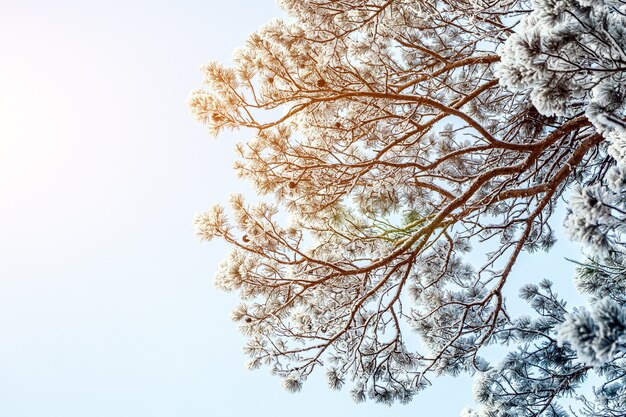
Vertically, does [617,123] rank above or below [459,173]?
below

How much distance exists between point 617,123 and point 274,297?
2.65 metres

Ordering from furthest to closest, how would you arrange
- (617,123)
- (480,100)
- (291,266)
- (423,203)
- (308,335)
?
(480,100), (423,203), (291,266), (308,335), (617,123)

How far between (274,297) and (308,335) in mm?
412

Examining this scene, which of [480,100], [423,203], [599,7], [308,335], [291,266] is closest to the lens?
[599,7]

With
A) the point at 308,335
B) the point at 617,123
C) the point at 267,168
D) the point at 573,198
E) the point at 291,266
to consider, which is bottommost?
the point at 573,198

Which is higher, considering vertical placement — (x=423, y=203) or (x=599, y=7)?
(x=423, y=203)

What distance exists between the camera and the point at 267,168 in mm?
3252

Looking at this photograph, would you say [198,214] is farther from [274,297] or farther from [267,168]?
[274,297]

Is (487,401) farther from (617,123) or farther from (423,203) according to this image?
(617,123)

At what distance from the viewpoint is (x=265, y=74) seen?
3342mm

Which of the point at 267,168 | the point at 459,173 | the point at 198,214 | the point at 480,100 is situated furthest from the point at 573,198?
the point at 480,100

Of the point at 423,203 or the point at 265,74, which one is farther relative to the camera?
the point at 423,203

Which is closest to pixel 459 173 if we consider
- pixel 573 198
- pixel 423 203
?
pixel 423 203

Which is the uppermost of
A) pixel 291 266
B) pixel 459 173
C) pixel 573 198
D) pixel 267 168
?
pixel 459 173
